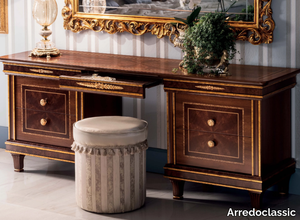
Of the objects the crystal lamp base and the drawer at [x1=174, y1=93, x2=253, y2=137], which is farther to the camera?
the crystal lamp base

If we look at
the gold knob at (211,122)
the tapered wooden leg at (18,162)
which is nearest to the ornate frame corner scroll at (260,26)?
the gold knob at (211,122)

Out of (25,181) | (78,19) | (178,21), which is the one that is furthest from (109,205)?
(78,19)

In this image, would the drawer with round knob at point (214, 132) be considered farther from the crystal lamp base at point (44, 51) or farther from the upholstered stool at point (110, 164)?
the crystal lamp base at point (44, 51)

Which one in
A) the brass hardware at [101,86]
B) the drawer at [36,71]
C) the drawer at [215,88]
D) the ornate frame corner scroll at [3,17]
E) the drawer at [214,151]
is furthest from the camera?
the ornate frame corner scroll at [3,17]

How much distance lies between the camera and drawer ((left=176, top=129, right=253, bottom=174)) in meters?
2.85

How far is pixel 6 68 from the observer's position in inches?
139

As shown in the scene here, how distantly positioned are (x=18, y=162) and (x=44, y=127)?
0.40 meters

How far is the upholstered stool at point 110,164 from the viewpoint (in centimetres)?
286

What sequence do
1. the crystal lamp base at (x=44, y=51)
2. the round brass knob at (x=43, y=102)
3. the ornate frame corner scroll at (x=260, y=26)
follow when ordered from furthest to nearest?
the crystal lamp base at (x=44, y=51) < the round brass knob at (x=43, y=102) < the ornate frame corner scroll at (x=260, y=26)

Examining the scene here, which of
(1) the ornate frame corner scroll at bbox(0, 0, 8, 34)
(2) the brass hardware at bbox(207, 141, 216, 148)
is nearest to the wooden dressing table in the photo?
(2) the brass hardware at bbox(207, 141, 216, 148)

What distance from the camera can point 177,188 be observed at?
315 centimetres

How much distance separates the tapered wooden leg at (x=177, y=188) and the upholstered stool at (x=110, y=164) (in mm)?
252

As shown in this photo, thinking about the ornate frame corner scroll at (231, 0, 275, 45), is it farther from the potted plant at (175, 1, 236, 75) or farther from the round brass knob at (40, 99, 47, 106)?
the round brass knob at (40, 99, 47, 106)

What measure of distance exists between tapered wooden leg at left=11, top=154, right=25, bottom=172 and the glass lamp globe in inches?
29.4
